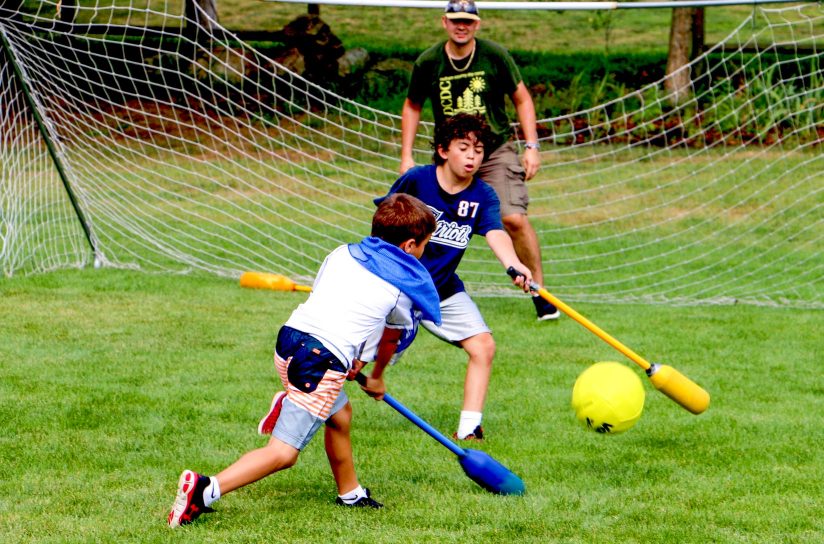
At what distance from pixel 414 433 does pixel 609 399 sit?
1061mm

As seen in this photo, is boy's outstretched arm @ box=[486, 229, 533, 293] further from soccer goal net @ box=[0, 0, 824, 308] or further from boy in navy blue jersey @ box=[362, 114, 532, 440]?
soccer goal net @ box=[0, 0, 824, 308]

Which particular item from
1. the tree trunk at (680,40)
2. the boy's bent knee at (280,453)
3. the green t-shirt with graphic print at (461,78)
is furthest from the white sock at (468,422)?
the tree trunk at (680,40)

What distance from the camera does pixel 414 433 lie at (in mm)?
5254

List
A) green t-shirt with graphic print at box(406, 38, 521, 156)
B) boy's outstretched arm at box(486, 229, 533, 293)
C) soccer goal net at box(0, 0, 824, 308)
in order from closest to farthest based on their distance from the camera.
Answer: boy's outstretched arm at box(486, 229, 533, 293)
green t-shirt with graphic print at box(406, 38, 521, 156)
soccer goal net at box(0, 0, 824, 308)

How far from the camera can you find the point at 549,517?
13.6 ft

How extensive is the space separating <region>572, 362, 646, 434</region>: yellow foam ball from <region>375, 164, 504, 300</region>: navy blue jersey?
906 millimetres

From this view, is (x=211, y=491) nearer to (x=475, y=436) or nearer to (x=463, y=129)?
(x=475, y=436)

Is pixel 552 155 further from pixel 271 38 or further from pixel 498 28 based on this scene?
pixel 498 28

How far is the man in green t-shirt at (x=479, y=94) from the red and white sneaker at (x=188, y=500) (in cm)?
304

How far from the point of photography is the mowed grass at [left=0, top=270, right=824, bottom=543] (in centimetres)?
408

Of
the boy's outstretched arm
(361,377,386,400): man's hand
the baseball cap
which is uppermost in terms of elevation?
the baseball cap

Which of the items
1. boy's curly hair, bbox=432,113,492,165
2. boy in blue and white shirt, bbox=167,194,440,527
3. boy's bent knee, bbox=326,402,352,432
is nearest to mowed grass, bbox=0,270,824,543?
boy in blue and white shirt, bbox=167,194,440,527

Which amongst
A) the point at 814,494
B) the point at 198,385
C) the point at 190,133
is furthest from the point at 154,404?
the point at 190,133

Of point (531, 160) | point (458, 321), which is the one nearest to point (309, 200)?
point (531, 160)
